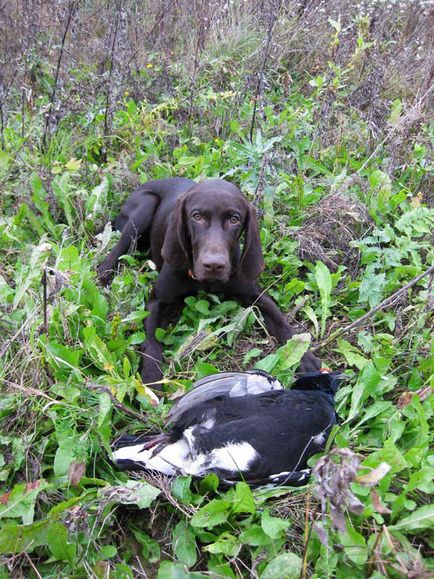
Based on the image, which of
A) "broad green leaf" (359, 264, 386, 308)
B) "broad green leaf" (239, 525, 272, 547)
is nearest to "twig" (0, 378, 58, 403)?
"broad green leaf" (239, 525, 272, 547)

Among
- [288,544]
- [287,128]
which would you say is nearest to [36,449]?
[288,544]

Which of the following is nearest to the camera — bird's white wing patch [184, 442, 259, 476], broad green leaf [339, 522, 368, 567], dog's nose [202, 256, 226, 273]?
broad green leaf [339, 522, 368, 567]

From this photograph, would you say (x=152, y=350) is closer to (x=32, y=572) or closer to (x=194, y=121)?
(x=32, y=572)

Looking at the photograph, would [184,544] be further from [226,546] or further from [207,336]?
[207,336]

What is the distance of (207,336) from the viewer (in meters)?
3.06

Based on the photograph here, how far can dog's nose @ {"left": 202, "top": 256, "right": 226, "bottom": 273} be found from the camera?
10.0 feet

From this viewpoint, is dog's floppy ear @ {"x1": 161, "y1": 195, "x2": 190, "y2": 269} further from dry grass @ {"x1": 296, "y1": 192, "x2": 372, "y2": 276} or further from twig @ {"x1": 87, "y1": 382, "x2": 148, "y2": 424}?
twig @ {"x1": 87, "y1": 382, "x2": 148, "y2": 424}

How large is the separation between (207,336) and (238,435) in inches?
31.1

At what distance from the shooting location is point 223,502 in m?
2.18

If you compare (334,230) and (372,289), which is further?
(334,230)

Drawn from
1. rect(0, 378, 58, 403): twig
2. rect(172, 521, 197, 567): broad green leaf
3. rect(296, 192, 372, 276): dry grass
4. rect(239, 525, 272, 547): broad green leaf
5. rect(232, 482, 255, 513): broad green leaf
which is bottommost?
rect(172, 521, 197, 567): broad green leaf

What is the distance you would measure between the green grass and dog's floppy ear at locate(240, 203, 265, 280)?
0.78 feet

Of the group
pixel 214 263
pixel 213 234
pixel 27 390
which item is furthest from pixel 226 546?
pixel 213 234

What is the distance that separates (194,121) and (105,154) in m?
0.91
